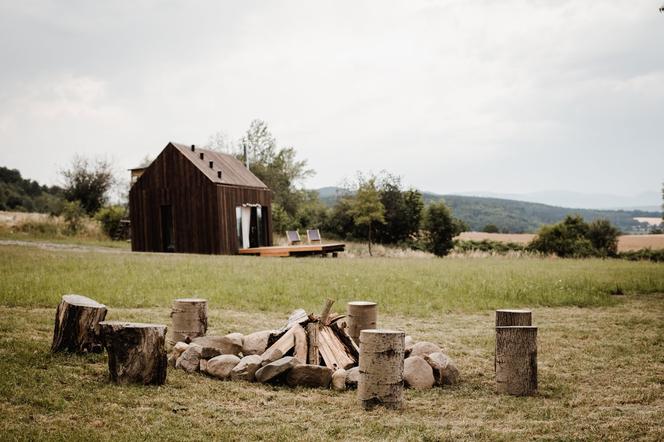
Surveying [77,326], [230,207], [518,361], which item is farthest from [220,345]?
[230,207]

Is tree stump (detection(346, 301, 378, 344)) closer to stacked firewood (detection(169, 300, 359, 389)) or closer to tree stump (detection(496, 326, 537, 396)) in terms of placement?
stacked firewood (detection(169, 300, 359, 389))

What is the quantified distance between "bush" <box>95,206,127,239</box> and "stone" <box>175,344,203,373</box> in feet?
109

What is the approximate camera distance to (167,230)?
2952cm

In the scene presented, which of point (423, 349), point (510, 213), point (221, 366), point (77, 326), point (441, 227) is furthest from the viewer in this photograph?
point (510, 213)

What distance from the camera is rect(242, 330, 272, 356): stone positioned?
295 inches

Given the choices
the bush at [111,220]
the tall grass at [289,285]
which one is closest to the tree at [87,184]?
the bush at [111,220]

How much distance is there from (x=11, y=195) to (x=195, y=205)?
36393 mm

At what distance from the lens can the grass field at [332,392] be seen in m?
4.97

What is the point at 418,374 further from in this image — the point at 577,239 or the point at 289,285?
the point at 577,239

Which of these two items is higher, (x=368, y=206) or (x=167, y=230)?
(x=368, y=206)

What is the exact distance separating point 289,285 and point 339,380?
309 inches

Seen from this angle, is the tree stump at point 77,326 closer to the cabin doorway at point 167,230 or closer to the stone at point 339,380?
the stone at point 339,380

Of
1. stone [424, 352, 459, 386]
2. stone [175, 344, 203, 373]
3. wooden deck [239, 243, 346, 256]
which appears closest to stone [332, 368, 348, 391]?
stone [424, 352, 459, 386]

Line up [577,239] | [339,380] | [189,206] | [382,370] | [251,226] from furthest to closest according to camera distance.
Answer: [577,239] < [251,226] < [189,206] < [339,380] < [382,370]
